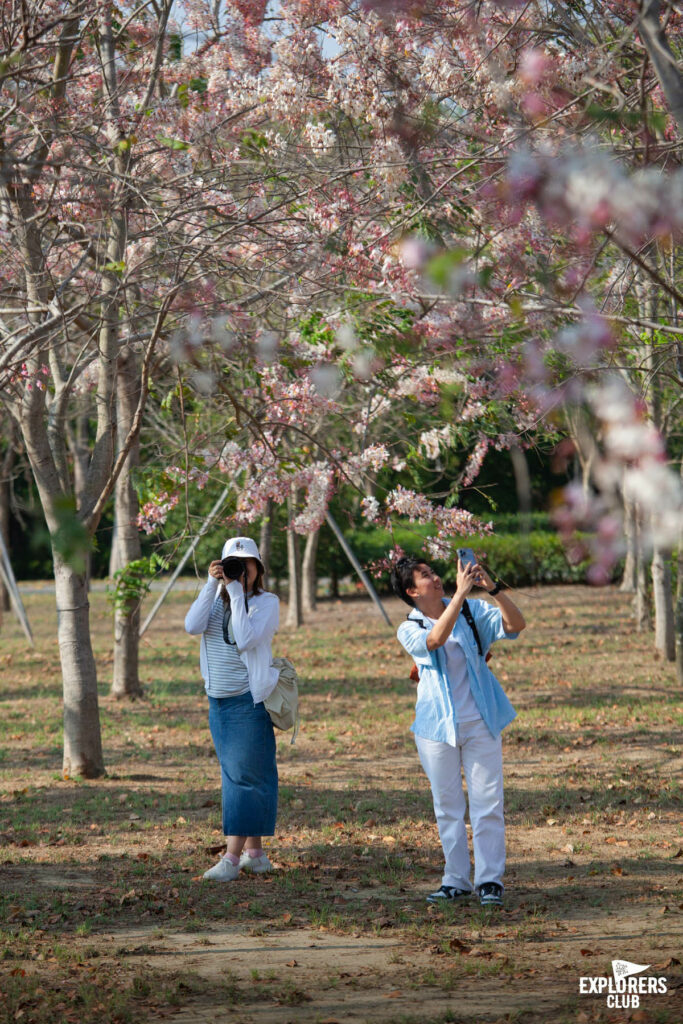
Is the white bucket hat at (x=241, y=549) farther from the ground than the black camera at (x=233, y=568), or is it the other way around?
the white bucket hat at (x=241, y=549)

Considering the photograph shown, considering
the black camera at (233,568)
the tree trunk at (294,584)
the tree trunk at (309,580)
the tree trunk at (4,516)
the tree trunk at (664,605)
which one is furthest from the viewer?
the tree trunk at (4,516)

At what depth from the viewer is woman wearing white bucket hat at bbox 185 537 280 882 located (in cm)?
604

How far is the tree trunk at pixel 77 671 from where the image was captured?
348 inches

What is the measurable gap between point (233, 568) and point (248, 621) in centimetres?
30

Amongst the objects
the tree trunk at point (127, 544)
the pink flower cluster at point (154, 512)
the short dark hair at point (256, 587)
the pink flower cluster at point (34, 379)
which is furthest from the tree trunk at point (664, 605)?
the short dark hair at point (256, 587)

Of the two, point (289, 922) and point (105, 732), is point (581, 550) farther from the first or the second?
point (105, 732)

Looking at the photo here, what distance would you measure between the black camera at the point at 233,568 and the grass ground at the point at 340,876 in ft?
5.29

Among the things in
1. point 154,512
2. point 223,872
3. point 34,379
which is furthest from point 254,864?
point 34,379

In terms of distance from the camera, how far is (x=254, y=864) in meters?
6.21

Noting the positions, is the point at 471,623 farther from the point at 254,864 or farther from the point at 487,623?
the point at 254,864

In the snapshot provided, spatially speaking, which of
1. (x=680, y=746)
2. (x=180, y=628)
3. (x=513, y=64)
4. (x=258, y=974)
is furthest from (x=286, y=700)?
(x=180, y=628)

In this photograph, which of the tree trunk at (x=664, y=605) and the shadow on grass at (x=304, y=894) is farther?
the tree trunk at (x=664, y=605)

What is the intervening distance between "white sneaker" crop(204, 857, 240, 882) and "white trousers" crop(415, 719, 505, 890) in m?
1.27

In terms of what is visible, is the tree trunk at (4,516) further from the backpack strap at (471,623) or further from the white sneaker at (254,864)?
the backpack strap at (471,623)
